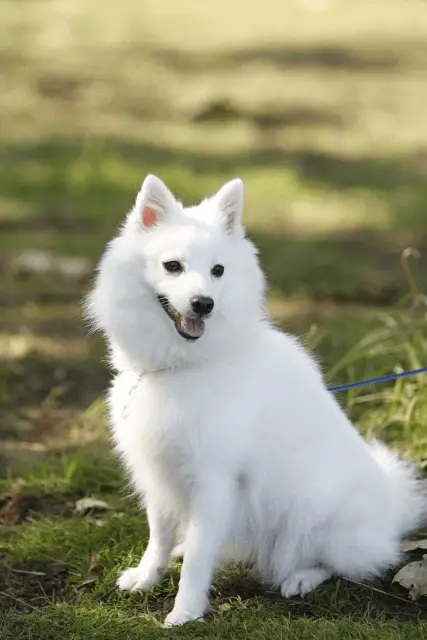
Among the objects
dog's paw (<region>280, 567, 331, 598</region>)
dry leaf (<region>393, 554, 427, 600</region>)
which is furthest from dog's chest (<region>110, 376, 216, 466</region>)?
dry leaf (<region>393, 554, 427, 600</region>)

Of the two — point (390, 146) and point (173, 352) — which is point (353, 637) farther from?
point (390, 146)

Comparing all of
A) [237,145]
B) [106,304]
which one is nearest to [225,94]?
[237,145]

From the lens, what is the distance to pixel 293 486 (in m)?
3.44

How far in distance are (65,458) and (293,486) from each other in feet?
4.82

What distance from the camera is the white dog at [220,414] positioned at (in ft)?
10.9

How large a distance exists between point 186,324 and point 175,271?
0.16 meters

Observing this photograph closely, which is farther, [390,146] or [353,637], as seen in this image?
[390,146]

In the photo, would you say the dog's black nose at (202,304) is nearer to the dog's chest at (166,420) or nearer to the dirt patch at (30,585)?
the dog's chest at (166,420)

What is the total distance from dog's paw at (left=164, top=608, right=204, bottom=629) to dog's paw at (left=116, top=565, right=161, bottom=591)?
0.99ft

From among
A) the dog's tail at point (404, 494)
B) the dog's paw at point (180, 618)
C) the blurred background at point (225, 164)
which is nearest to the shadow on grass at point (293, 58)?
the blurred background at point (225, 164)

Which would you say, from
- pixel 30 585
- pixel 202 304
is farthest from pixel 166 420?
pixel 30 585

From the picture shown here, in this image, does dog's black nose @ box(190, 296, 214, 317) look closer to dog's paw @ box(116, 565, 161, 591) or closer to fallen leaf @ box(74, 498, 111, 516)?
dog's paw @ box(116, 565, 161, 591)

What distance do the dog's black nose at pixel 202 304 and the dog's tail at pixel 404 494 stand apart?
1045mm

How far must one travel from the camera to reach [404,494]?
3824 millimetres
